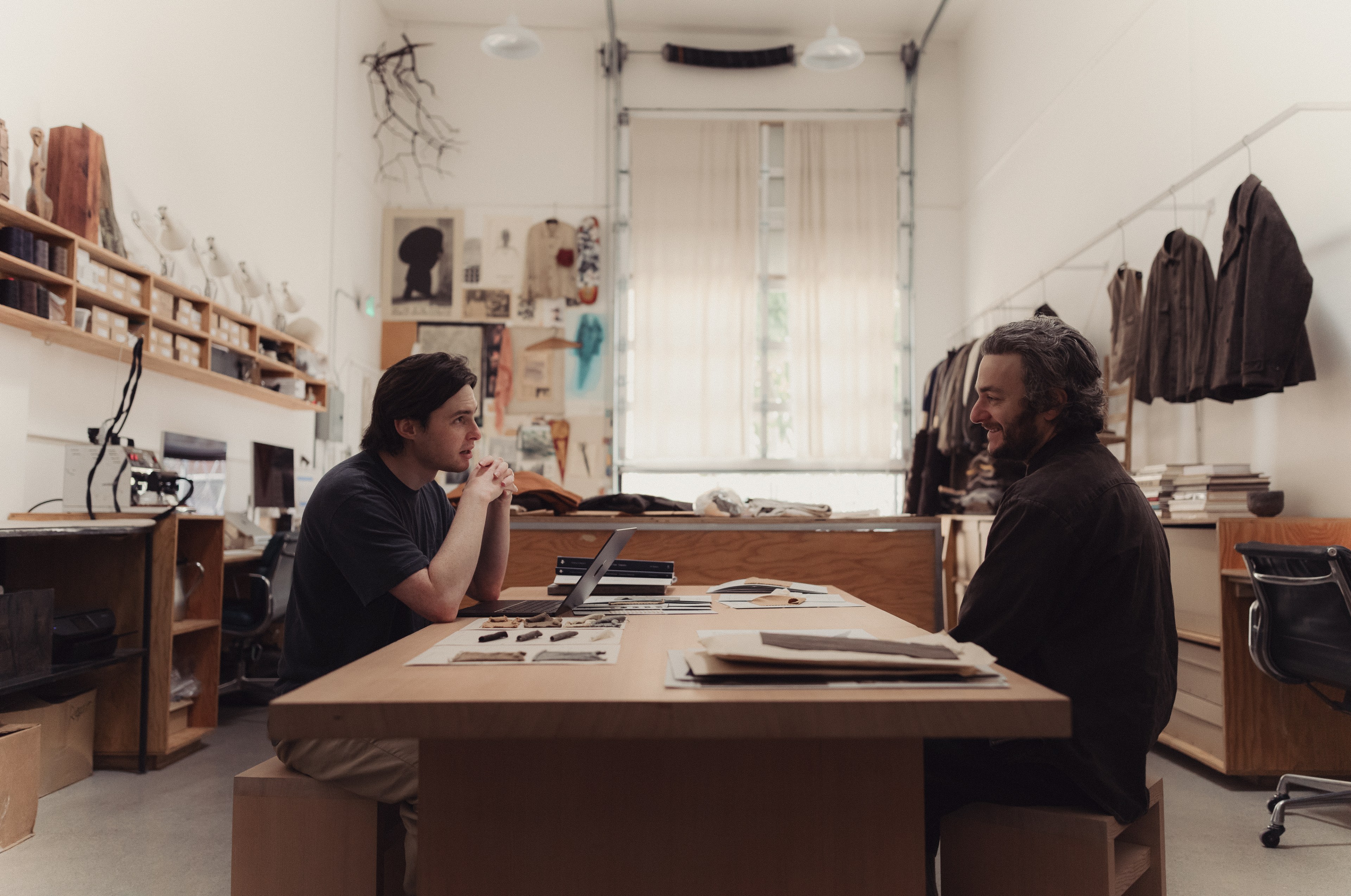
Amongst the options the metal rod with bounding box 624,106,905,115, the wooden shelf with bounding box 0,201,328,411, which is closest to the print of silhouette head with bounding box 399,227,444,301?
the metal rod with bounding box 624,106,905,115

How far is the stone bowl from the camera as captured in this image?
3.45 m

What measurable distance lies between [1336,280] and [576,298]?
5138mm

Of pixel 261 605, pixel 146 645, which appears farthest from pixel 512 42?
pixel 146 645

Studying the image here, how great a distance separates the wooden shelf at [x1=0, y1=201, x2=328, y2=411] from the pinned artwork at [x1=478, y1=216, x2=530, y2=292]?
7.80 feet

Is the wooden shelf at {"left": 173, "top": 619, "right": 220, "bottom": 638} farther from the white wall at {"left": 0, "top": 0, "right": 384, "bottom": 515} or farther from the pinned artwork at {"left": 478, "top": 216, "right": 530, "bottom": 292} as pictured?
the pinned artwork at {"left": 478, "top": 216, "right": 530, "bottom": 292}

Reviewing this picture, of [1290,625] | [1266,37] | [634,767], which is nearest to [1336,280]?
[1266,37]

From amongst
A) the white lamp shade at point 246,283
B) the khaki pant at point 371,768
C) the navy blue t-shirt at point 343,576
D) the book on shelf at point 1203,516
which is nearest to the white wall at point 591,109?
the white lamp shade at point 246,283

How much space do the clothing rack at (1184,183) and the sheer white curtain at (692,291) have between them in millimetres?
2022

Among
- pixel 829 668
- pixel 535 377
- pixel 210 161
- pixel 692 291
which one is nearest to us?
pixel 829 668

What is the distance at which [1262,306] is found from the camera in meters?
3.39

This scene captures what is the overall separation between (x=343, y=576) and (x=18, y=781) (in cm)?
162

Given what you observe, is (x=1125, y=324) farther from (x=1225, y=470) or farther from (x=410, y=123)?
(x=410, y=123)

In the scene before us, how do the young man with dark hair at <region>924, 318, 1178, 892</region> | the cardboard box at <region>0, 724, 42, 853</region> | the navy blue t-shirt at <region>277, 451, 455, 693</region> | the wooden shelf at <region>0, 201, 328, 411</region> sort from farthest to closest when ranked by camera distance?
the wooden shelf at <region>0, 201, 328, 411</region>
the cardboard box at <region>0, 724, 42, 853</region>
the navy blue t-shirt at <region>277, 451, 455, 693</region>
the young man with dark hair at <region>924, 318, 1178, 892</region>

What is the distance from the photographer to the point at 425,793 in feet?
4.09
